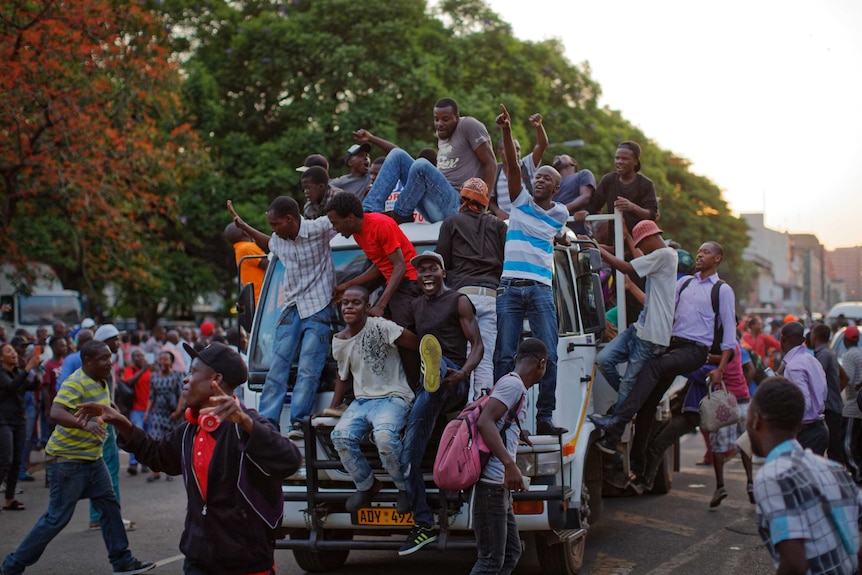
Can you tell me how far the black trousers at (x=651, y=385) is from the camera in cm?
838

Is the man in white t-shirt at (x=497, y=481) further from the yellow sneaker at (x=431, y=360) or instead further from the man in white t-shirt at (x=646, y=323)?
the man in white t-shirt at (x=646, y=323)

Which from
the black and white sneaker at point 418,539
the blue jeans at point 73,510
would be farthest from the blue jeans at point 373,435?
the blue jeans at point 73,510

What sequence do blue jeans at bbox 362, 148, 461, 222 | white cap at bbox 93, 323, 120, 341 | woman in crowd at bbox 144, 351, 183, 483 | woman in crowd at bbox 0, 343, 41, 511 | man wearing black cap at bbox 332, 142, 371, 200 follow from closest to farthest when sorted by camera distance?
blue jeans at bbox 362, 148, 461, 222
man wearing black cap at bbox 332, 142, 371, 200
white cap at bbox 93, 323, 120, 341
woman in crowd at bbox 0, 343, 41, 511
woman in crowd at bbox 144, 351, 183, 483

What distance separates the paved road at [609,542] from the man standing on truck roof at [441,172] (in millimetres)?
2854

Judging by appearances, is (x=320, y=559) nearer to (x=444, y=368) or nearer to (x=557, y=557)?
(x=557, y=557)

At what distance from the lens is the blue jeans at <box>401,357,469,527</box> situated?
21.1 ft

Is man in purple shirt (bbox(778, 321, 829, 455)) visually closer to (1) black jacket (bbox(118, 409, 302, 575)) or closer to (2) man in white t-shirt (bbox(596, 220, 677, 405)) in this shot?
(2) man in white t-shirt (bbox(596, 220, 677, 405))

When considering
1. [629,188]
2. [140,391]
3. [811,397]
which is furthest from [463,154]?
[140,391]

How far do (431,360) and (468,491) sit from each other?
3.24ft

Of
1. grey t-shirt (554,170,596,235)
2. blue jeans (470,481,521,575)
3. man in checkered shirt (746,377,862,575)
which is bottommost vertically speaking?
blue jeans (470,481,521,575)

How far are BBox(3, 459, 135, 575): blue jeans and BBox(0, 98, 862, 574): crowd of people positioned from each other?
15mm

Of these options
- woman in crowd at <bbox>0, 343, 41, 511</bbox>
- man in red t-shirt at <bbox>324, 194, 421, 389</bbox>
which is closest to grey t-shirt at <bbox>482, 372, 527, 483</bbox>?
man in red t-shirt at <bbox>324, 194, 421, 389</bbox>

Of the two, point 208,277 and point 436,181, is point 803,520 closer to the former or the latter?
point 436,181

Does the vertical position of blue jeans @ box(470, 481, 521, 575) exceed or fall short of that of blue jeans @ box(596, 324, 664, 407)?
it falls short
